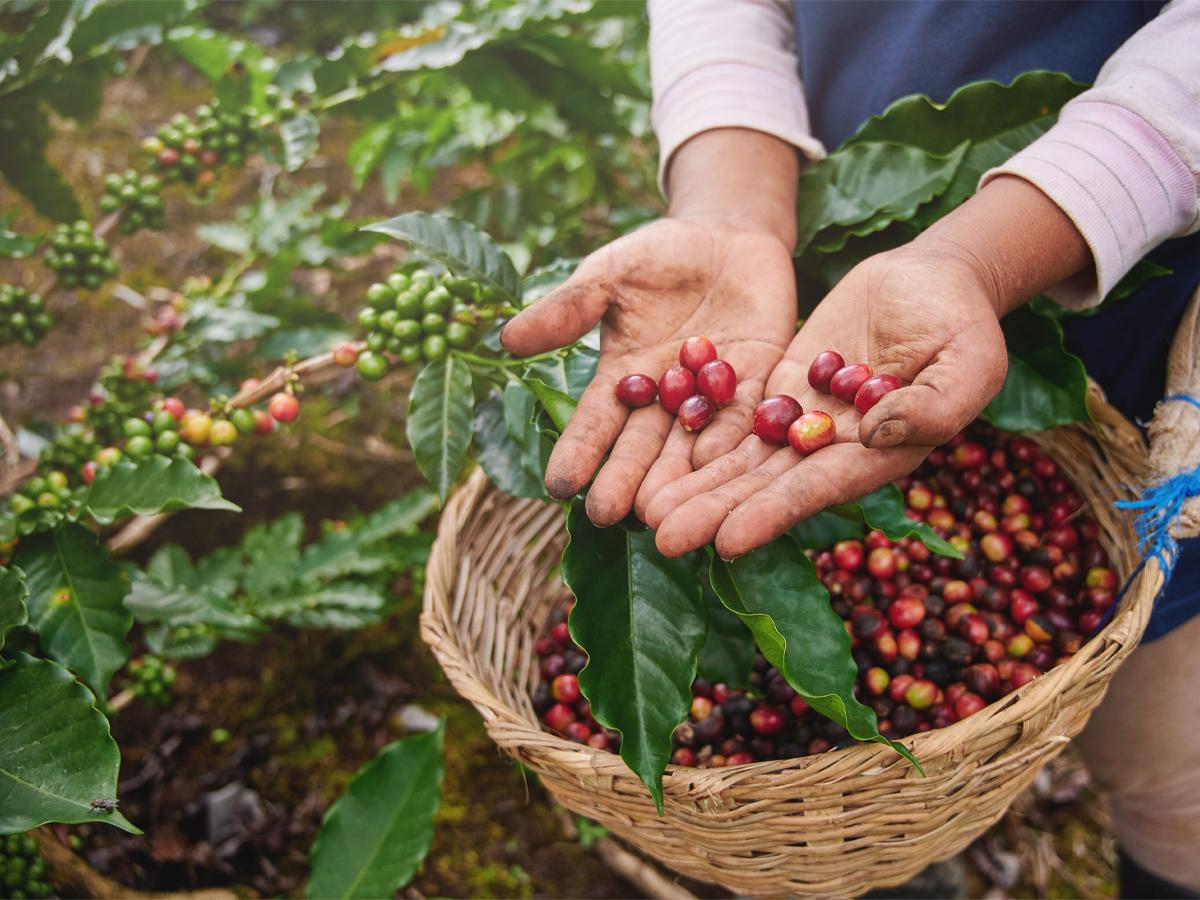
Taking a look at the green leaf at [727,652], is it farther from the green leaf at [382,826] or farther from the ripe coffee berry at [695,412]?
the green leaf at [382,826]

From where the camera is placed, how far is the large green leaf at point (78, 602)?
1.57m

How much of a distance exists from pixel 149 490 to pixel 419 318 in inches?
25.3

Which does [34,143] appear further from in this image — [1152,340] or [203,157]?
[1152,340]

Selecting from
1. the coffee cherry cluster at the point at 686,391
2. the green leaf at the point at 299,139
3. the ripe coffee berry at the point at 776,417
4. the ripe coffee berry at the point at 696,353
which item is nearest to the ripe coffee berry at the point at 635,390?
the coffee cherry cluster at the point at 686,391

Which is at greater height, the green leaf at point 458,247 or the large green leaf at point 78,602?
the green leaf at point 458,247

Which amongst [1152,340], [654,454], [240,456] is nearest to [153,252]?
[240,456]

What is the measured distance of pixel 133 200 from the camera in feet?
A: 7.73

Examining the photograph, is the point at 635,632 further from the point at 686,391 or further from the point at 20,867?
the point at 20,867

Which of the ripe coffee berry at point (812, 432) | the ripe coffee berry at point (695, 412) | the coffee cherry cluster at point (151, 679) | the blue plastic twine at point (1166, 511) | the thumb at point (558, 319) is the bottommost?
the coffee cherry cluster at point (151, 679)

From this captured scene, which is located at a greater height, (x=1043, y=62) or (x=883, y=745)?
(x=1043, y=62)

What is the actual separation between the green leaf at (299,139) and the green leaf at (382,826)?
5.29 feet

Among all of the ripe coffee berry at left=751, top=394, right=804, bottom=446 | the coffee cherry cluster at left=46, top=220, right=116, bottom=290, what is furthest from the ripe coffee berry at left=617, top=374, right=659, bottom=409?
the coffee cherry cluster at left=46, top=220, right=116, bottom=290

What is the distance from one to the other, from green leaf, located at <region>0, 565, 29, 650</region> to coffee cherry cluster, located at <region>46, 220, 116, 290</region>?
44.3 inches

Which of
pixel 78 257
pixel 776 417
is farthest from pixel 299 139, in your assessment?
pixel 776 417
